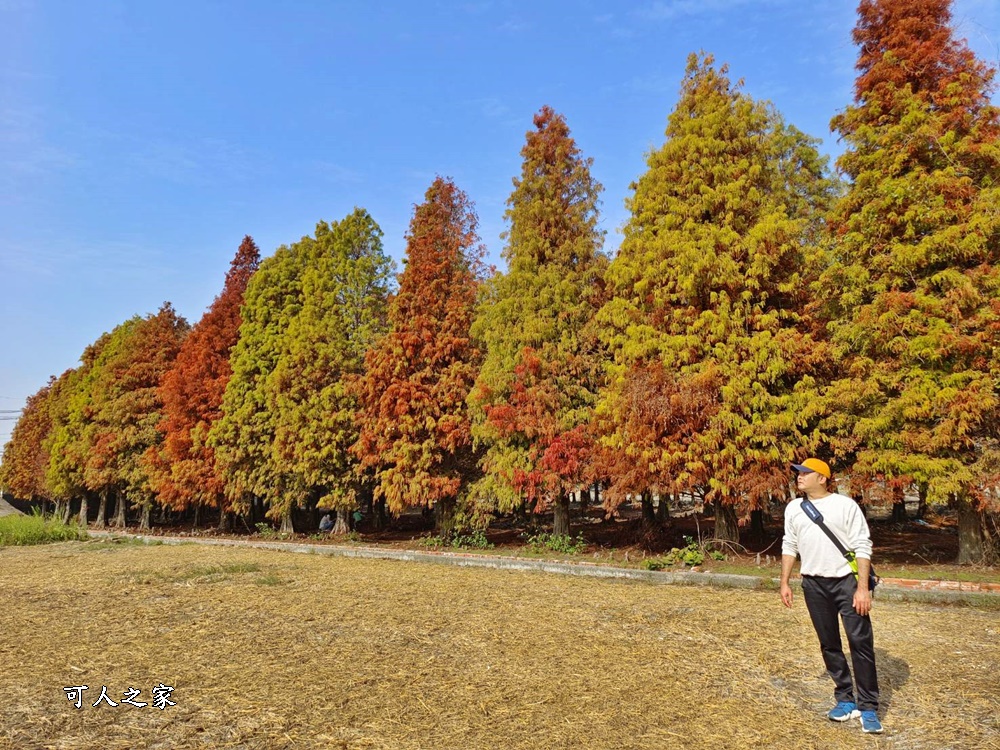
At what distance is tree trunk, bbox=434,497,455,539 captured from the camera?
1677 centimetres

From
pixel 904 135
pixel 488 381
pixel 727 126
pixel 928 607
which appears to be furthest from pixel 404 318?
pixel 928 607

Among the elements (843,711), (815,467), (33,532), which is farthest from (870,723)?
(33,532)

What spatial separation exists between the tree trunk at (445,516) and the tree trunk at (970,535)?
11.3m

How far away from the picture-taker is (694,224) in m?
12.6

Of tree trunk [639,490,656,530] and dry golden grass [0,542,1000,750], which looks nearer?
dry golden grass [0,542,1000,750]

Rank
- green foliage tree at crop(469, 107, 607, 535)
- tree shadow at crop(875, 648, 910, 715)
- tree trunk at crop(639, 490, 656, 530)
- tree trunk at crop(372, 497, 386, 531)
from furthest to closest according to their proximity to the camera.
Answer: tree trunk at crop(372, 497, 386, 531)
tree trunk at crop(639, 490, 656, 530)
green foliage tree at crop(469, 107, 607, 535)
tree shadow at crop(875, 648, 910, 715)

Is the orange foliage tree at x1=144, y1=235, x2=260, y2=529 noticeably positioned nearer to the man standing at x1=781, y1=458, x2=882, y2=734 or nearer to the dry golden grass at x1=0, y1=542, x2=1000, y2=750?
the dry golden grass at x1=0, y1=542, x2=1000, y2=750

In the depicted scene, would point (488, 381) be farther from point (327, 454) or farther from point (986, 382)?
point (986, 382)

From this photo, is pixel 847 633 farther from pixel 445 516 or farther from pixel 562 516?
pixel 445 516

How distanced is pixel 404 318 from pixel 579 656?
13.4 meters

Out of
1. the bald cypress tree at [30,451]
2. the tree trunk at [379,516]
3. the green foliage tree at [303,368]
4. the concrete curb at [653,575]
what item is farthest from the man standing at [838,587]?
the bald cypress tree at [30,451]

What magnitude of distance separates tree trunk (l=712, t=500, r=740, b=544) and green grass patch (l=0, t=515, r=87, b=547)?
20.1 m

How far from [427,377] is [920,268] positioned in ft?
37.8

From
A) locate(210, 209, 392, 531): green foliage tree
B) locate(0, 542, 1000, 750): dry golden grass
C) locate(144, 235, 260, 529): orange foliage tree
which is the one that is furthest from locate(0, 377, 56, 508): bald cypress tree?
locate(0, 542, 1000, 750): dry golden grass
